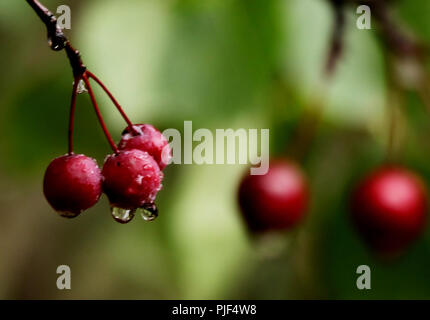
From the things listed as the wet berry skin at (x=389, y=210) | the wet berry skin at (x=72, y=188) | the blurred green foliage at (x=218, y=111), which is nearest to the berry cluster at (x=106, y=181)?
the wet berry skin at (x=72, y=188)

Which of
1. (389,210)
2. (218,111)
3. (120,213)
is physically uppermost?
(218,111)

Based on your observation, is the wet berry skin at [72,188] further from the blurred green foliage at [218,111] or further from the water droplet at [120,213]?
the blurred green foliage at [218,111]

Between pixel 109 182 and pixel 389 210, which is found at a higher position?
pixel 389 210

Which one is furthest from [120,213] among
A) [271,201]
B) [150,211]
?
[271,201]

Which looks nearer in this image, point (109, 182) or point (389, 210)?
point (109, 182)

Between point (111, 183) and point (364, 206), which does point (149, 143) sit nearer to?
point (111, 183)

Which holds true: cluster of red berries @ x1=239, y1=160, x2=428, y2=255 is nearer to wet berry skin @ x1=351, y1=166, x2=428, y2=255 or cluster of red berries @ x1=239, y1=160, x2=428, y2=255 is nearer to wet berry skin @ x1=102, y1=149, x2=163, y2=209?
wet berry skin @ x1=351, y1=166, x2=428, y2=255
